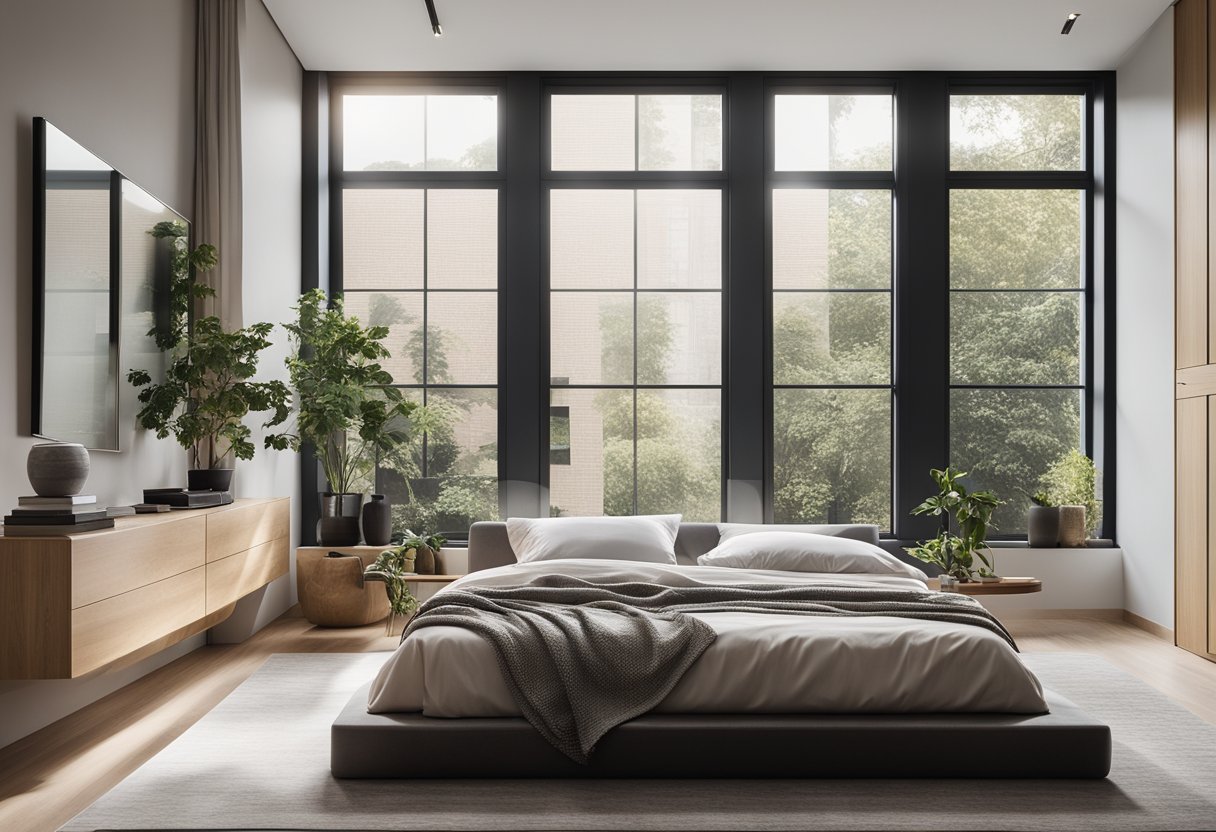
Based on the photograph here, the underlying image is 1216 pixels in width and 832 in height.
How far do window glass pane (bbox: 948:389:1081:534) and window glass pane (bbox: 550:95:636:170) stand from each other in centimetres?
264

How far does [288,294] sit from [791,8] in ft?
11.0

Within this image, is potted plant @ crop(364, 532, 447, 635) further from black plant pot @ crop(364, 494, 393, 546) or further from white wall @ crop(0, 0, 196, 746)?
white wall @ crop(0, 0, 196, 746)

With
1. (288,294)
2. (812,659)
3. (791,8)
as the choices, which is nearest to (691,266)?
(791,8)

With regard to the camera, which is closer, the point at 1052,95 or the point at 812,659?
the point at 812,659

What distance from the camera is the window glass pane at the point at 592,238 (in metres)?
6.27

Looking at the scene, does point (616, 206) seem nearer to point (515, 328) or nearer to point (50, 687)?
point (515, 328)

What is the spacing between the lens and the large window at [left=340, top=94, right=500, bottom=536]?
20.4 feet

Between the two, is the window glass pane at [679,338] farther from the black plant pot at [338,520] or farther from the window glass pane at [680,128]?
the black plant pot at [338,520]

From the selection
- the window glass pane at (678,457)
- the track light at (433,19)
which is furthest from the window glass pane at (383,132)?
the window glass pane at (678,457)

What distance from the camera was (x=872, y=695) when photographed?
304 centimetres

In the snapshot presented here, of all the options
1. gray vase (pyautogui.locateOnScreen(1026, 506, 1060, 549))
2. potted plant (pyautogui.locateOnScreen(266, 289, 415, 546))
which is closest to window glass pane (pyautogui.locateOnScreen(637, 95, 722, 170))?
potted plant (pyautogui.locateOnScreen(266, 289, 415, 546))

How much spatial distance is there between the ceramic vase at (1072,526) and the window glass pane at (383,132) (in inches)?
180

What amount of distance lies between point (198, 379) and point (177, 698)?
135cm

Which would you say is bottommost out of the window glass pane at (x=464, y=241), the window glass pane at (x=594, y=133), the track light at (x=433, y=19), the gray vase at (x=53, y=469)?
the gray vase at (x=53, y=469)
